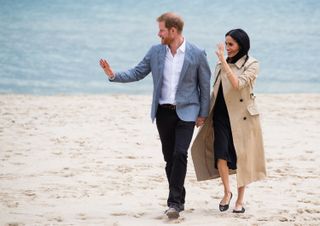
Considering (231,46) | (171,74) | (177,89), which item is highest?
(231,46)

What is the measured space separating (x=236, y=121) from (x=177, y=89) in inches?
23.0

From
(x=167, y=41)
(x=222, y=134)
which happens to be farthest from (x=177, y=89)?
(x=222, y=134)

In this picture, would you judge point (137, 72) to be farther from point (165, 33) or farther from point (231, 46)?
point (231, 46)

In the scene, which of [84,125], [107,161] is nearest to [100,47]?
[84,125]

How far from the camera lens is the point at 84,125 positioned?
42.4 feet

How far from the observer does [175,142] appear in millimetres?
7324

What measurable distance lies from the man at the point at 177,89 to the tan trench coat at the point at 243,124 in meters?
0.18

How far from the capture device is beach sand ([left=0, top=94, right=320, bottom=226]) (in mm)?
7516

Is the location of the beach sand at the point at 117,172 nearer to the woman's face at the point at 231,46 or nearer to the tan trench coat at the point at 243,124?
→ the tan trench coat at the point at 243,124

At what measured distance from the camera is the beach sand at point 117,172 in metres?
7.52

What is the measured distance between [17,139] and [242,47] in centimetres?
491

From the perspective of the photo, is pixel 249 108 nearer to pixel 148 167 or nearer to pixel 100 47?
pixel 148 167

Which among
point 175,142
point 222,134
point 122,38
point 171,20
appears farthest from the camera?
point 122,38

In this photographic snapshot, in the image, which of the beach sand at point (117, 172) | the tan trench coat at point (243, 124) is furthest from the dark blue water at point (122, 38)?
the tan trench coat at point (243, 124)
